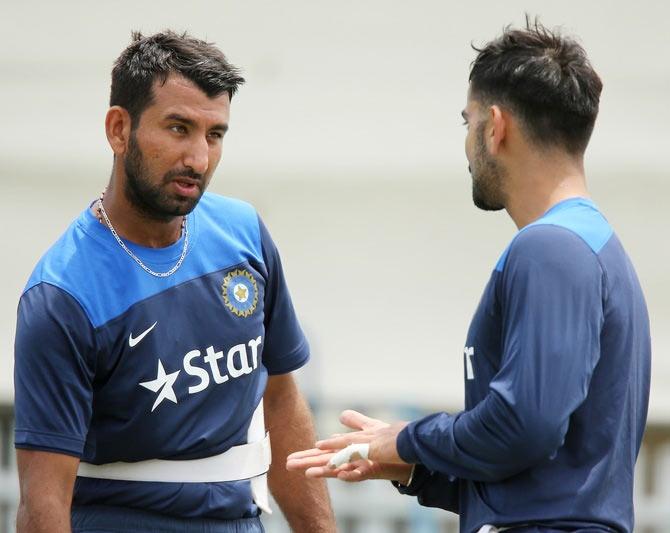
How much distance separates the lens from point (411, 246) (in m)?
6.91

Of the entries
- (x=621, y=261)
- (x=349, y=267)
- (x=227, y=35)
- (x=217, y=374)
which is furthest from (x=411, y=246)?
(x=621, y=261)

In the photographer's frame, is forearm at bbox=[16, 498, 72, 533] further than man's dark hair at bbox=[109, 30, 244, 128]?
No

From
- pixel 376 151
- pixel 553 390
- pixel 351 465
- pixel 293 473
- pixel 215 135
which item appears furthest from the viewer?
pixel 376 151

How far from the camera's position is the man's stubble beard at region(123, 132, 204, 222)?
3238 mm

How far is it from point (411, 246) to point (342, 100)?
2.76 ft

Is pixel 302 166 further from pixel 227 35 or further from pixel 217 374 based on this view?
pixel 217 374

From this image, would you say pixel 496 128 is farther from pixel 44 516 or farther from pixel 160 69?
pixel 44 516

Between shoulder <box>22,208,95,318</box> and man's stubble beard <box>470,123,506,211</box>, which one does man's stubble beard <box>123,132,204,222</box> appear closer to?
shoulder <box>22,208,95,318</box>

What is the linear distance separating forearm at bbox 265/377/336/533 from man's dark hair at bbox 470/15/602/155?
1.17 metres

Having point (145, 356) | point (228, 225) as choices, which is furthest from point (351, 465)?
point (228, 225)

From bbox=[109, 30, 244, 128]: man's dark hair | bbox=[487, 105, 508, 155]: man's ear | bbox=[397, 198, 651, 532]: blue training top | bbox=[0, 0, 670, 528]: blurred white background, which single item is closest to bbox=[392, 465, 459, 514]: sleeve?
bbox=[397, 198, 651, 532]: blue training top

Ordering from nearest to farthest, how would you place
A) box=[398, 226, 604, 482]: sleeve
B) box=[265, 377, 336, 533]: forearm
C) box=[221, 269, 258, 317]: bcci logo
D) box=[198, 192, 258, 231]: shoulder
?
box=[398, 226, 604, 482]: sleeve
box=[221, 269, 258, 317]: bcci logo
box=[198, 192, 258, 231]: shoulder
box=[265, 377, 336, 533]: forearm

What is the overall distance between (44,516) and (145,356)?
17.2 inches

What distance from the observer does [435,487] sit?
10.1ft
